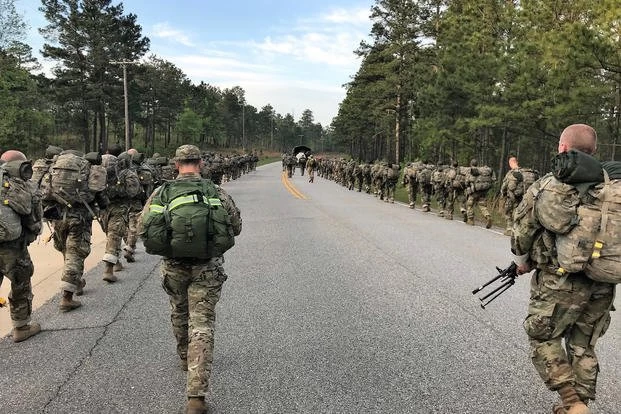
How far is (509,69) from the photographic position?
58.7 ft

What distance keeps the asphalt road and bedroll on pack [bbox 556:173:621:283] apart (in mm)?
1116

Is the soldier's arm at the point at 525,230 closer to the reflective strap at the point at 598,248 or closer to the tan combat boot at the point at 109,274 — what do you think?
the reflective strap at the point at 598,248

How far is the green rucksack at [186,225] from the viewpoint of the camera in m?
3.41

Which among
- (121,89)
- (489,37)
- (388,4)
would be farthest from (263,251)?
(121,89)

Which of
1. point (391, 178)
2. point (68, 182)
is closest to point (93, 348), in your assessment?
point (68, 182)

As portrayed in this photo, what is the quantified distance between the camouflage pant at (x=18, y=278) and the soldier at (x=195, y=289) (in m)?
1.97

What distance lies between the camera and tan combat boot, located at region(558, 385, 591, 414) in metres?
3.00

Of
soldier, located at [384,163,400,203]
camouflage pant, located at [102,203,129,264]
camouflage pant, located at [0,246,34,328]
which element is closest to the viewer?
camouflage pant, located at [0,246,34,328]

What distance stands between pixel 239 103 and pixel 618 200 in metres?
122

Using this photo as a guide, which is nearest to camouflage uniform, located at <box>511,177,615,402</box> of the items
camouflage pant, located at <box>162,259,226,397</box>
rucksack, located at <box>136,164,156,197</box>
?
camouflage pant, located at <box>162,259,226,397</box>

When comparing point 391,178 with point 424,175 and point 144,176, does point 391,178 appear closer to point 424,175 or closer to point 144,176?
point 424,175

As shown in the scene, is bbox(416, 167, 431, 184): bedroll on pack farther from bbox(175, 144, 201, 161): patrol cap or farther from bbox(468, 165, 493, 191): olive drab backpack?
bbox(175, 144, 201, 161): patrol cap

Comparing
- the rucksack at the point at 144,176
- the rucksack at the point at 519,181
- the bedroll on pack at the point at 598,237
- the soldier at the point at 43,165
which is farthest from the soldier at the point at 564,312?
the rucksack at the point at 519,181

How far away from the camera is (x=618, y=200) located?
288cm
